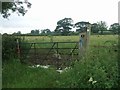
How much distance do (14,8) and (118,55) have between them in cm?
1599

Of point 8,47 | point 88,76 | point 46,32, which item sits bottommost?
point 88,76

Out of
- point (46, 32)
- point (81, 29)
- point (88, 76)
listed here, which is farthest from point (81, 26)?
point (88, 76)

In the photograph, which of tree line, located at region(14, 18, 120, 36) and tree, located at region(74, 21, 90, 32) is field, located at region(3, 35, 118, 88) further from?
tree, located at region(74, 21, 90, 32)

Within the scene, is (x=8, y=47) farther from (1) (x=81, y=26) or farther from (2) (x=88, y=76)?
(2) (x=88, y=76)

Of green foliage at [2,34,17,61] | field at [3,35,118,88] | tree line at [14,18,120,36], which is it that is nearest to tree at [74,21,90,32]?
tree line at [14,18,120,36]

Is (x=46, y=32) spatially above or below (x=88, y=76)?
above

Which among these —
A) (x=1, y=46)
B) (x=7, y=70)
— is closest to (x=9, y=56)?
(x=1, y=46)

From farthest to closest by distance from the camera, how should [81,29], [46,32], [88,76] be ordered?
[46,32]
[81,29]
[88,76]

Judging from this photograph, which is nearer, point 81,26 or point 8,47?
point 8,47

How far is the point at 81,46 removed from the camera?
11242mm

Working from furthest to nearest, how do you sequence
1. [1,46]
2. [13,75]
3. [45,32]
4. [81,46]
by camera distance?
1. [45,32]
2. [1,46]
3. [81,46]
4. [13,75]

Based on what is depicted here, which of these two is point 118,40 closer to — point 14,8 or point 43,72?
point 43,72

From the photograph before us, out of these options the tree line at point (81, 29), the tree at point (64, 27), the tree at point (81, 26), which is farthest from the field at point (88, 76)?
the tree at point (64, 27)

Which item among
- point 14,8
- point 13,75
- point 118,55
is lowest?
point 13,75
